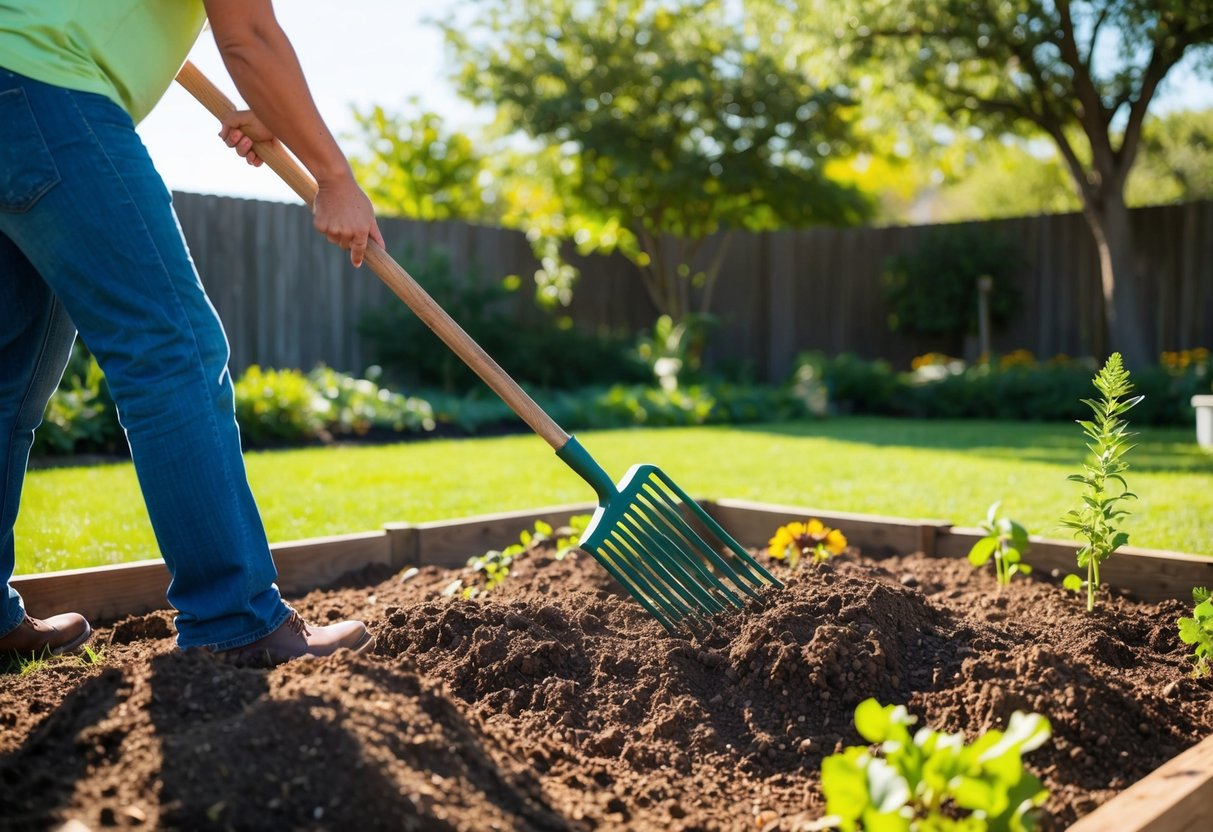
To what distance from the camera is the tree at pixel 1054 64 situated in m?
9.49

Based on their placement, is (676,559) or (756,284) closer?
(676,559)

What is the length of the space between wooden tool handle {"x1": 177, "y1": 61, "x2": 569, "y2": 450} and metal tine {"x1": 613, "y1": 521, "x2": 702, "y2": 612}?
25cm

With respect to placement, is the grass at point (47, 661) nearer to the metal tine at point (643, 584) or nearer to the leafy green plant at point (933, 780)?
the metal tine at point (643, 584)

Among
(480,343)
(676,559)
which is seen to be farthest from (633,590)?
(480,343)

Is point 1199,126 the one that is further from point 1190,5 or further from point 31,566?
point 31,566

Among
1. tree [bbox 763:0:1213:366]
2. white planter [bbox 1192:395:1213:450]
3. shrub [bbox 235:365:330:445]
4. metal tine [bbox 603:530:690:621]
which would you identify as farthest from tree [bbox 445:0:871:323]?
metal tine [bbox 603:530:690:621]

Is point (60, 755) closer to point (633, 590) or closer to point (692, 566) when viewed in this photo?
point (633, 590)

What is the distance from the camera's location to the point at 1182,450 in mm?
6207

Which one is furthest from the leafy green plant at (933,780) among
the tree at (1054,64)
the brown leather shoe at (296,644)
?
the tree at (1054,64)

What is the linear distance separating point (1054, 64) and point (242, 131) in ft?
33.0

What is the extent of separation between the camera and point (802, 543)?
8.96 ft

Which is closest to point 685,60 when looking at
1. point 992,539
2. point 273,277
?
point 273,277

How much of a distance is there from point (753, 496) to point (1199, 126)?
70.1 feet

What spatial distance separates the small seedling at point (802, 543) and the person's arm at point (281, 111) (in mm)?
1388
